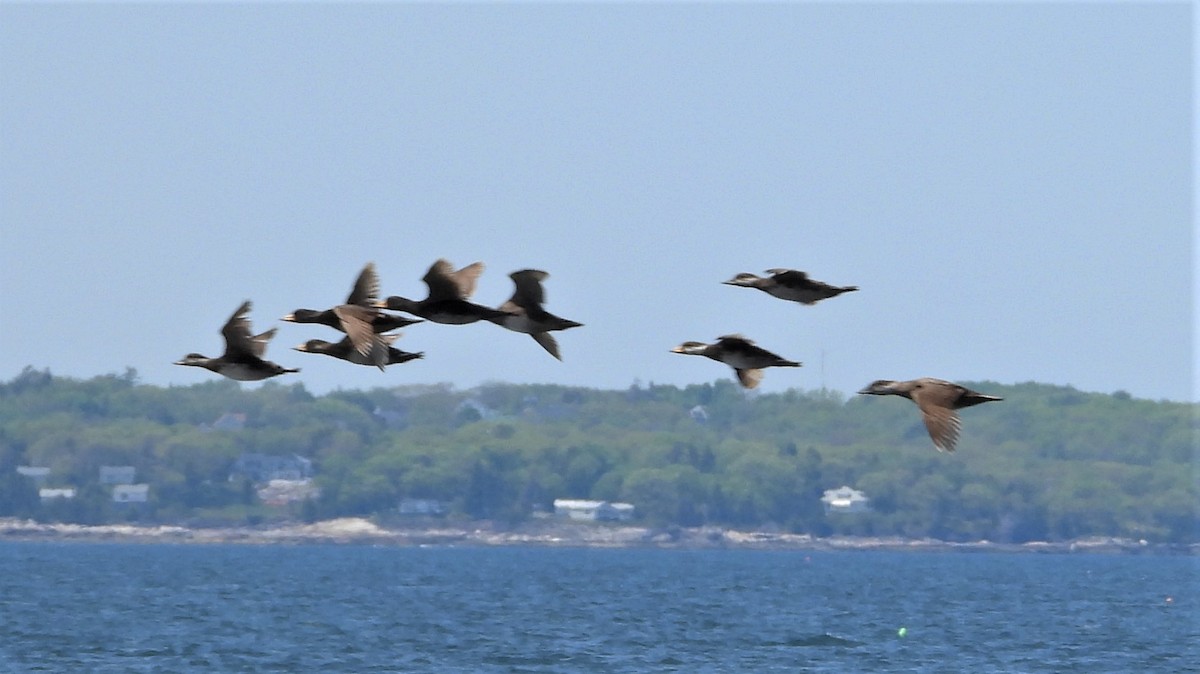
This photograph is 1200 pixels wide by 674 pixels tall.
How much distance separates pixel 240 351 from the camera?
29906 millimetres

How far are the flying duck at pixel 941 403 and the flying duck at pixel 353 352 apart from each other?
5.71 meters

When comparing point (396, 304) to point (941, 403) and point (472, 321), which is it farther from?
point (941, 403)

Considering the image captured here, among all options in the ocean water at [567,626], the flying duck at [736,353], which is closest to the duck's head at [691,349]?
A: the flying duck at [736,353]

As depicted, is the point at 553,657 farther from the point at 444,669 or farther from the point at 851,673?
the point at 851,673

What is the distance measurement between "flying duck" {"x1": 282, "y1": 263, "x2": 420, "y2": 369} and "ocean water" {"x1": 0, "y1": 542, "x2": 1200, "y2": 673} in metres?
60.1

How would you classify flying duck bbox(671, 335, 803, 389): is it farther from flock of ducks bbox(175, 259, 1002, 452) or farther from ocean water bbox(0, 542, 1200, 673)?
ocean water bbox(0, 542, 1200, 673)

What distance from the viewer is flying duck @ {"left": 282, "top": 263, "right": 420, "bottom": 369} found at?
85.9 ft

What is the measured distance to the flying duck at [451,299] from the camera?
28.1 m

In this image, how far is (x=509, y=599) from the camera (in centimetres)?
15025

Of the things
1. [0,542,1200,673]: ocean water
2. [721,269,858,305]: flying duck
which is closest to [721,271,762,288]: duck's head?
[721,269,858,305]: flying duck

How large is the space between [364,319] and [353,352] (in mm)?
573

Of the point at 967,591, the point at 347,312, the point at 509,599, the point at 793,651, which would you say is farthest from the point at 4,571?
the point at 347,312

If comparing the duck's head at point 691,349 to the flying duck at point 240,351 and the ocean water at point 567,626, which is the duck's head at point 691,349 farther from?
the ocean water at point 567,626

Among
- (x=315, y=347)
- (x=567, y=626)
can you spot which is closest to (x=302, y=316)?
(x=315, y=347)
